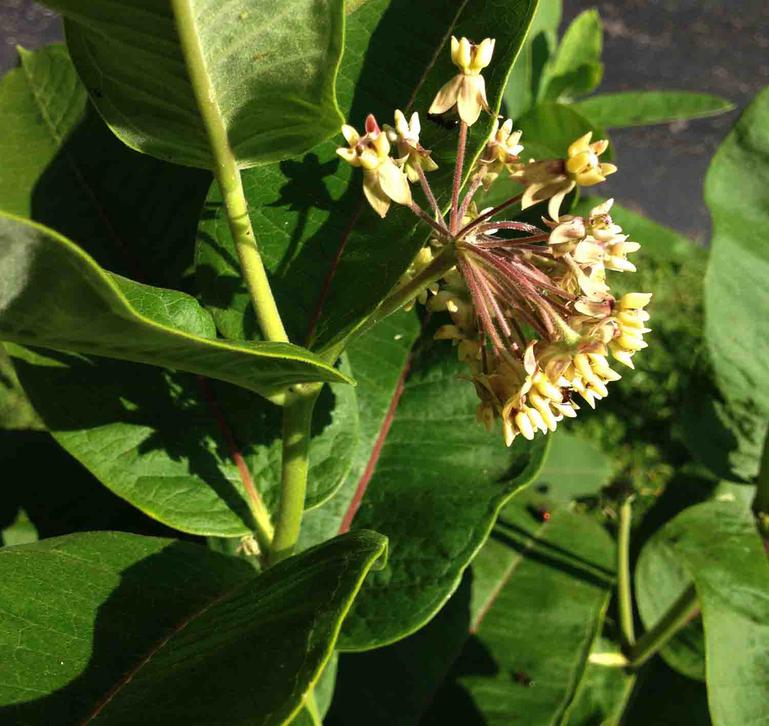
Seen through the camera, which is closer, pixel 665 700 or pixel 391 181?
pixel 391 181

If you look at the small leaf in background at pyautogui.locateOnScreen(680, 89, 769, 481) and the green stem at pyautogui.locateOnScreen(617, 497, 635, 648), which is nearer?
the small leaf in background at pyautogui.locateOnScreen(680, 89, 769, 481)

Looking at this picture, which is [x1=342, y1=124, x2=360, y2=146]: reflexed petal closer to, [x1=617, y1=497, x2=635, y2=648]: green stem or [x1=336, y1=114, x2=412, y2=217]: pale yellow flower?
[x1=336, y1=114, x2=412, y2=217]: pale yellow flower

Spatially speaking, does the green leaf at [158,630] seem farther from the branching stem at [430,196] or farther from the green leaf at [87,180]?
the green leaf at [87,180]

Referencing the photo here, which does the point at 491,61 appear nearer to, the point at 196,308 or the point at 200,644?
the point at 196,308

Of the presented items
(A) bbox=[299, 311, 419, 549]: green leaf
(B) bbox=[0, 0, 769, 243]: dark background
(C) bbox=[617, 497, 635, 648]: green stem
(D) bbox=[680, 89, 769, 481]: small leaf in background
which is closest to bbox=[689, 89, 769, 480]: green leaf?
(D) bbox=[680, 89, 769, 481]: small leaf in background

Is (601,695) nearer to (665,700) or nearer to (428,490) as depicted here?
(665,700)

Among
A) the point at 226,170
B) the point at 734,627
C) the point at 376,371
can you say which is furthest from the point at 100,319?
the point at 734,627
